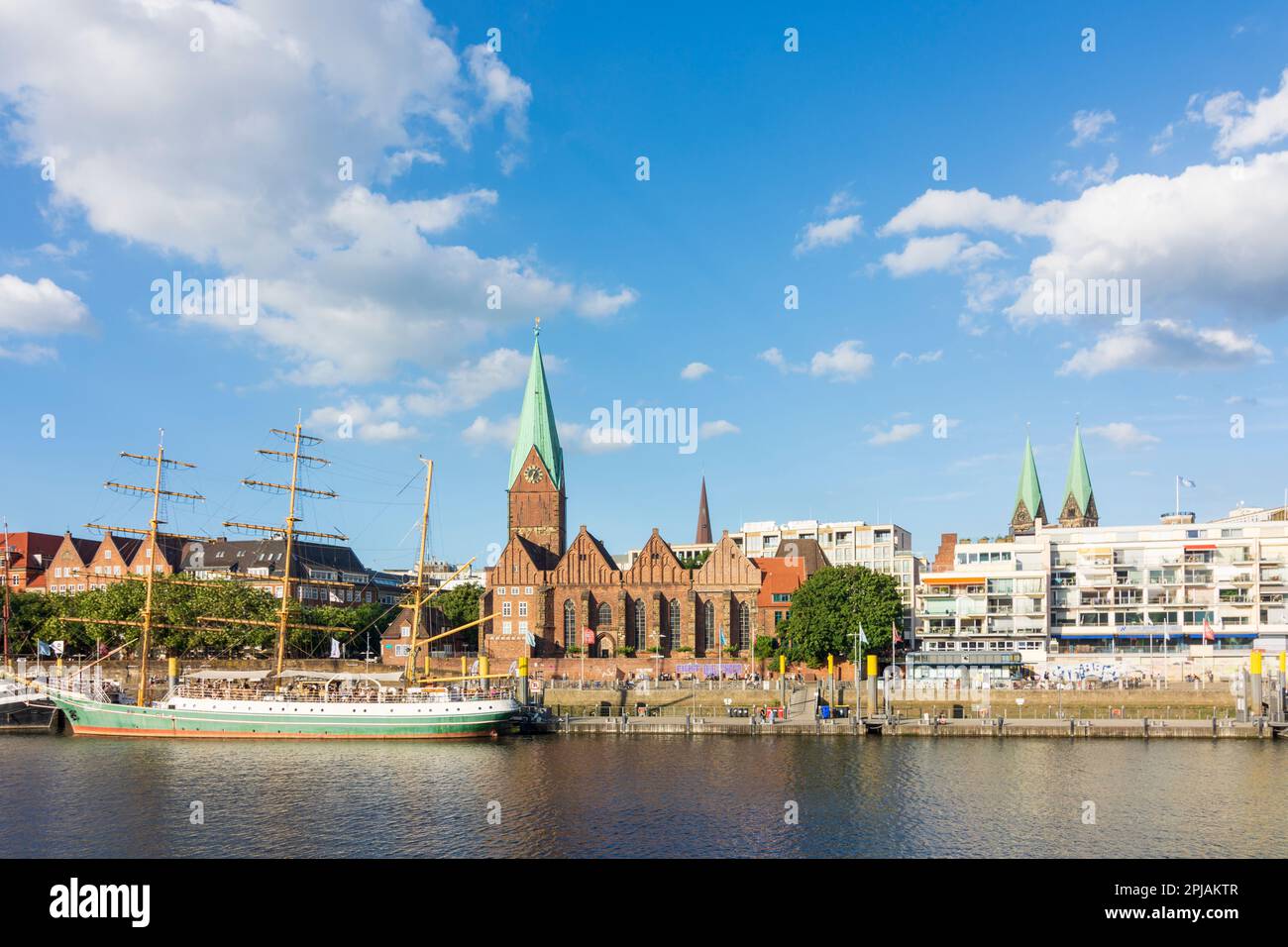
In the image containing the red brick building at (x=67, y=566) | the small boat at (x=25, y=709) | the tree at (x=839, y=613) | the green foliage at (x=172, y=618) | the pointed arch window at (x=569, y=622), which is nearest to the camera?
the small boat at (x=25, y=709)

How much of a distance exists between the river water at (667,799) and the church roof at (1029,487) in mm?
117272

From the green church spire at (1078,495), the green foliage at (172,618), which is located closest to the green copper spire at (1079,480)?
the green church spire at (1078,495)

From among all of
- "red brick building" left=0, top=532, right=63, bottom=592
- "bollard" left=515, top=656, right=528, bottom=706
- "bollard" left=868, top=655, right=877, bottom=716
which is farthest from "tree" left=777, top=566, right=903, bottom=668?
"red brick building" left=0, top=532, right=63, bottom=592

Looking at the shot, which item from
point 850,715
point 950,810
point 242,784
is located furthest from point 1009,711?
point 242,784

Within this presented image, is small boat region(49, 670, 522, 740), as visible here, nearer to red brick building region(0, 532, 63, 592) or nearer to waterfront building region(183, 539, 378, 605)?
waterfront building region(183, 539, 378, 605)

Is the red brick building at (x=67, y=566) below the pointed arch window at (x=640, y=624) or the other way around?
the other way around

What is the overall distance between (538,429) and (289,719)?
223 feet

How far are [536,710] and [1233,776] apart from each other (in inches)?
2006

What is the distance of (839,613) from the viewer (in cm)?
10094

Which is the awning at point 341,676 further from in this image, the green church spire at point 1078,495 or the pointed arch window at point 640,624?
the green church spire at point 1078,495

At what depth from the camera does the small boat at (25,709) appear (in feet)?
301

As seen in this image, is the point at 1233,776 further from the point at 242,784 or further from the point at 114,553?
the point at 114,553
